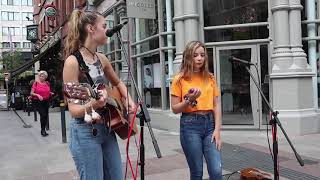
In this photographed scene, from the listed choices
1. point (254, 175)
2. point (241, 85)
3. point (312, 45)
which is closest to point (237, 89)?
point (241, 85)

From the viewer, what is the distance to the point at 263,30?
10836 mm

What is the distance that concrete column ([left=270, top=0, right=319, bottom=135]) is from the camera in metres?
10.1

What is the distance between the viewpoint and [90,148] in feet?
10.7

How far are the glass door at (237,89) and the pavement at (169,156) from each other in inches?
13.9

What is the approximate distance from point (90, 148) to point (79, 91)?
503 mm

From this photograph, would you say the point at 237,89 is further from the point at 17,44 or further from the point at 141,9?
the point at 17,44

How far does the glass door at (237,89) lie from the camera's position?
1090 cm

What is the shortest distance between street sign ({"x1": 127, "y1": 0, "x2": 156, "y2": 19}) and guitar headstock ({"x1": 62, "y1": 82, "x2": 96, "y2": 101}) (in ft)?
26.3

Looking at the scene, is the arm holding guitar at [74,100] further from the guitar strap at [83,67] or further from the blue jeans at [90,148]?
the blue jeans at [90,148]

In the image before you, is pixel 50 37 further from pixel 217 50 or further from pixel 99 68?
pixel 99 68

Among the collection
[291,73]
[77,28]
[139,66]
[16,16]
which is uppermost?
[16,16]

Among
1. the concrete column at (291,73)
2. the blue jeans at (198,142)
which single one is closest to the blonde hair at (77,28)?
the blue jeans at (198,142)

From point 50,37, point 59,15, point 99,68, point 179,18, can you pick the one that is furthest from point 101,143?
point 50,37

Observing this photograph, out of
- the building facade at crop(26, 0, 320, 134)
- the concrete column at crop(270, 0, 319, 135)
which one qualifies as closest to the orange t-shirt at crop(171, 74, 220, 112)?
the building facade at crop(26, 0, 320, 134)
